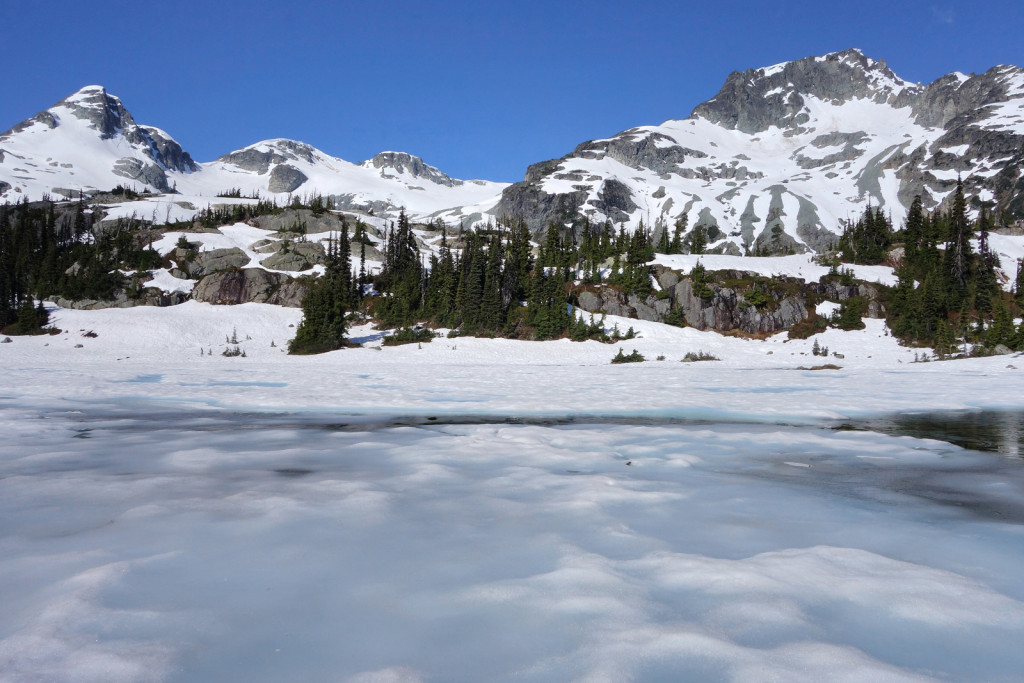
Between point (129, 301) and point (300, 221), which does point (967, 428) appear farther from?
point (300, 221)

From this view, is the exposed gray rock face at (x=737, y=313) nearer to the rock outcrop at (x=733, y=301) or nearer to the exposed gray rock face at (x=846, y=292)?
the rock outcrop at (x=733, y=301)

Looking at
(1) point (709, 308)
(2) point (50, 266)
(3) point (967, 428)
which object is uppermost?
(2) point (50, 266)

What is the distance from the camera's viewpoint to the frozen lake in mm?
1894

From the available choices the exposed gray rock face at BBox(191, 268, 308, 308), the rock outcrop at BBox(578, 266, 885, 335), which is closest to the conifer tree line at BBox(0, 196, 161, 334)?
the exposed gray rock face at BBox(191, 268, 308, 308)

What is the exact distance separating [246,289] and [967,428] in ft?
159

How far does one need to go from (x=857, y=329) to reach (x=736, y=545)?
140 ft

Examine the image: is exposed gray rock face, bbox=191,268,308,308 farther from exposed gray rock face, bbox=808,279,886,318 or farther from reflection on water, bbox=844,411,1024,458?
exposed gray rock face, bbox=808,279,886,318

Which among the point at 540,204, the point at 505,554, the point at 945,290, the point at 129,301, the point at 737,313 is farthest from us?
the point at 540,204

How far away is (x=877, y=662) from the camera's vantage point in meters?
1.86

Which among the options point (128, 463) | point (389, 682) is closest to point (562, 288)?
point (128, 463)

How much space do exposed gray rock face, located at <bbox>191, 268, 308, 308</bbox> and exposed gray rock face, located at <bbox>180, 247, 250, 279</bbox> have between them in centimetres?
220

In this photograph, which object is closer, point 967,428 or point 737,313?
point 967,428

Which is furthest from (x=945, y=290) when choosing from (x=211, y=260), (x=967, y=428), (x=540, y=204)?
(x=540, y=204)

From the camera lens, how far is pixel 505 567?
A: 272cm
